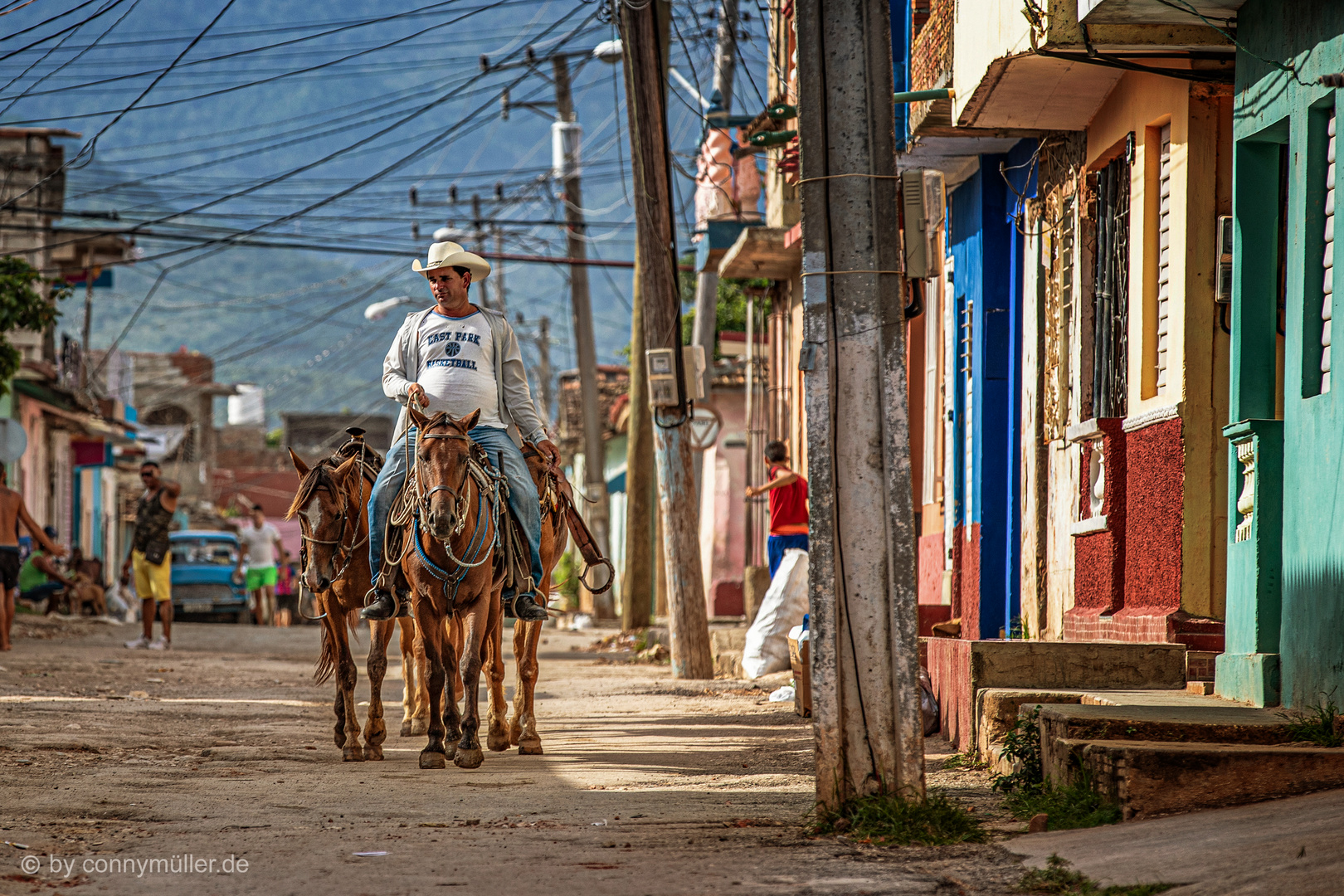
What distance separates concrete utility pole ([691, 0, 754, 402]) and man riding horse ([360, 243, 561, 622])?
32.4 feet

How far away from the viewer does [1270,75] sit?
819cm

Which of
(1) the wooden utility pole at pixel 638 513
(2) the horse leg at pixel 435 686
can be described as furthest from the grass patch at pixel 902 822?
(1) the wooden utility pole at pixel 638 513

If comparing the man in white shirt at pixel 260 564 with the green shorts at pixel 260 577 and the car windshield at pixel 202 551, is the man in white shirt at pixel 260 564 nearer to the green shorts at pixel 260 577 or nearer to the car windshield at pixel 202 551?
the green shorts at pixel 260 577

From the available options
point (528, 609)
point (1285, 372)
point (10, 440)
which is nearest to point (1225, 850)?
point (1285, 372)

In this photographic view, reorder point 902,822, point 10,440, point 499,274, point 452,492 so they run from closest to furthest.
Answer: point 902,822 < point 452,492 < point 10,440 < point 499,274

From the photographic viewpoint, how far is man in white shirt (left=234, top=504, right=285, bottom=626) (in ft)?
112

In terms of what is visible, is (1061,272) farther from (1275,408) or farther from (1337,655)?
(1337,655)

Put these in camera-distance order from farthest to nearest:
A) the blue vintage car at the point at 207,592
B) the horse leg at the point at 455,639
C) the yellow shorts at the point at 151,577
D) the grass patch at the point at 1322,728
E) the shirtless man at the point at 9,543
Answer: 1. the blue vintage car at the point at 207,592
2. the yellow shorts at the point at 151,577
3. the shirtless man at the point at 9,543
4. the horse leg at the point at 455,639
5. the grass patch at the point at 1322,728

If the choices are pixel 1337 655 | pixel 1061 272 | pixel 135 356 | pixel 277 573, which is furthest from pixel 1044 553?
pixel 135 356

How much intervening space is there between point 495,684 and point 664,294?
6490 mm

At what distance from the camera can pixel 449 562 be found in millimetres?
9148

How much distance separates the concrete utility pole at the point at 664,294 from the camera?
15938mm

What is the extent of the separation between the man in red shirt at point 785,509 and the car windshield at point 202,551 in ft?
66.9

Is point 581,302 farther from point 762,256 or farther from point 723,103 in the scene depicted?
point 762,256
